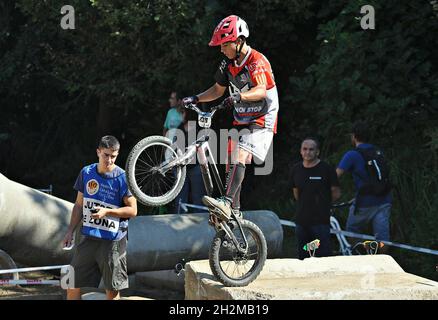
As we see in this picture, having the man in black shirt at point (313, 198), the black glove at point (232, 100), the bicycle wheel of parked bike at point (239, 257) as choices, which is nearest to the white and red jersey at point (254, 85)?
the black glove at point (232, 100)

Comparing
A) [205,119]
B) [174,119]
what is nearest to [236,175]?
[205,119]

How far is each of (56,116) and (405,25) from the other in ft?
23.9

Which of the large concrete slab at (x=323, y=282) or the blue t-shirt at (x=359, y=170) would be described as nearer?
the large concrete slab at (x=323, y=282)

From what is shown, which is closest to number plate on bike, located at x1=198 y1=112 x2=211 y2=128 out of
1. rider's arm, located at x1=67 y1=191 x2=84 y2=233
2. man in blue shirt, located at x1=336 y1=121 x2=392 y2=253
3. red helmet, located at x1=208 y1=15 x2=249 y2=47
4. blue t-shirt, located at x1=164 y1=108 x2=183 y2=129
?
red helmet, located at x1=208 y1=15 x2=249 y2=47

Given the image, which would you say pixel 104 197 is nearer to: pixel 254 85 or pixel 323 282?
pixel 254 85

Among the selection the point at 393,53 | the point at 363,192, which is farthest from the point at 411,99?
the point at 363,192

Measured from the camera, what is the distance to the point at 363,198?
34.9 feet

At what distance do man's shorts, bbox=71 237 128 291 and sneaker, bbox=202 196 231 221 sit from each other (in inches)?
39.1

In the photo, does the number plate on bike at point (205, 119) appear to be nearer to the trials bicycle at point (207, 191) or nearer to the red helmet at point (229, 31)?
the trials bicycle at point (207, 191)

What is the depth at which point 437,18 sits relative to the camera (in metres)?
12.5

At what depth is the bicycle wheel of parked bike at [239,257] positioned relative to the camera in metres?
7.77

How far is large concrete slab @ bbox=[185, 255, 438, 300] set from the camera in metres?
7.60

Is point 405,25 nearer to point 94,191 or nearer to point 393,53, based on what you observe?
point 393,53

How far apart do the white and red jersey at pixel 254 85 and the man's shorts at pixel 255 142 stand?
9 centimetres
